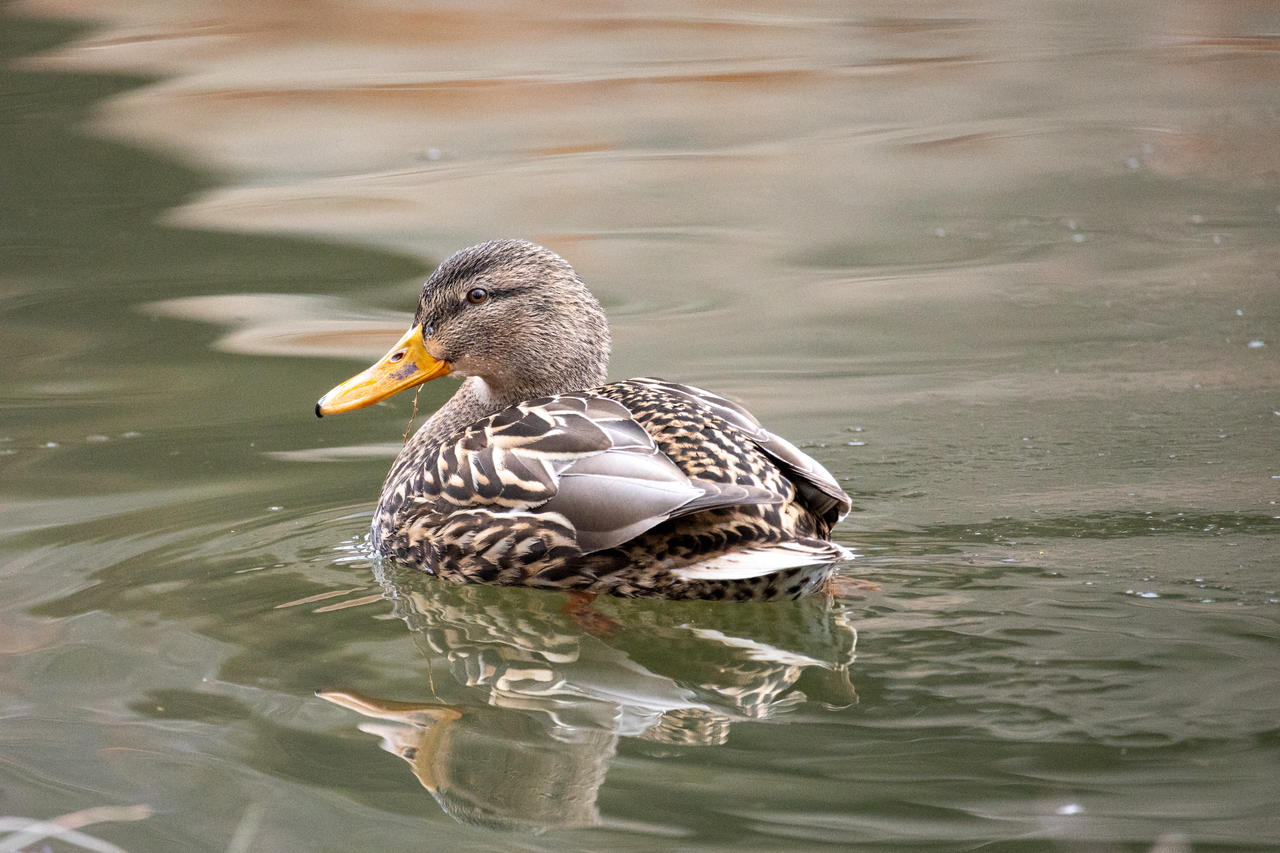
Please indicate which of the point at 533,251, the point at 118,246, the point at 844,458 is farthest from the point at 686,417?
the point at 118,246

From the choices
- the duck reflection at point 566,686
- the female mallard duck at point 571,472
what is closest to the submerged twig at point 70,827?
the duck reflection at point 566,686

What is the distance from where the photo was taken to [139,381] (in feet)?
24.7

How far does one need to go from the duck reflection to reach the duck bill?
0.69 metres

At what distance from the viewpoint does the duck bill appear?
5.71 m

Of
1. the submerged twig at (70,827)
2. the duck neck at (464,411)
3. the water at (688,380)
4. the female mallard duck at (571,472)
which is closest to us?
the submerged twig at (70,827)

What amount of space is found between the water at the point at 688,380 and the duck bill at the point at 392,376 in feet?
1.79

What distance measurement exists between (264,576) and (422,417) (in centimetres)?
203

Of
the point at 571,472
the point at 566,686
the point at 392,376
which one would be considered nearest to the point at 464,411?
the point at 392,376

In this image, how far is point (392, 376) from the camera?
5824 millimetres

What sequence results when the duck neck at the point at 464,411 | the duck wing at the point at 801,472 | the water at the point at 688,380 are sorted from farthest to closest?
the duck neck at the point at 464,411, the duck wing at the point at 801,472, the water at the point at 688,380

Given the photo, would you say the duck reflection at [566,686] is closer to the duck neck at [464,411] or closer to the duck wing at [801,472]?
the duck wing at [801,472]

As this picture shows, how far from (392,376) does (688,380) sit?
2060mm

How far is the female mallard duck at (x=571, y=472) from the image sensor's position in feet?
15.6

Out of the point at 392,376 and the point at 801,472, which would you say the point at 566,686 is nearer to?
the point at 801,472
